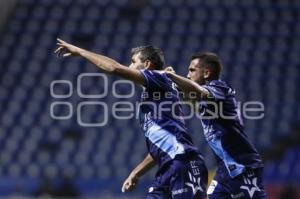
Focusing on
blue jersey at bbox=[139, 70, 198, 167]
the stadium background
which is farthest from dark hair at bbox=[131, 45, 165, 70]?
the stadium background

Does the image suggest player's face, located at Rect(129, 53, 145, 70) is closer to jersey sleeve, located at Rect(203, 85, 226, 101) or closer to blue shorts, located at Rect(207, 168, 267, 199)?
jersey sleeve, located at Rect(203, 85, 226, 101)

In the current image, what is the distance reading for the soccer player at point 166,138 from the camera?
17.7 ft

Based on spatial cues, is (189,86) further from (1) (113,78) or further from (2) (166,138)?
(1) (113,78)

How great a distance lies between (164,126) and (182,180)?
0.41m

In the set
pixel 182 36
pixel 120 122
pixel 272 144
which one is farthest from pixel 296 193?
pixel 182 36

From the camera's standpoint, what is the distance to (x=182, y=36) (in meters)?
15.5

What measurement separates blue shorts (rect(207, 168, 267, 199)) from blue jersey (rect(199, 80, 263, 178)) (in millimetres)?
44

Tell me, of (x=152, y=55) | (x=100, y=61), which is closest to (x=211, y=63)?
(x=152, y=55)

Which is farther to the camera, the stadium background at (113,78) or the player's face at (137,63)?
the stadium background at (113,78)

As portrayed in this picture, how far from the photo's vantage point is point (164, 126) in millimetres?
5520

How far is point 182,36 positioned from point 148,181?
14.1ft

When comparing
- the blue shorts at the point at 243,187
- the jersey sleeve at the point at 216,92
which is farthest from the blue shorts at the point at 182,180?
the jersey sleeve at the point at 216,92

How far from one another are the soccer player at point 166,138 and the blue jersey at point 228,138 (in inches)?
7.0

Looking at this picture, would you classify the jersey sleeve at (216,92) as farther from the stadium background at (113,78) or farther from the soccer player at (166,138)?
the stadium background at (113,78)
